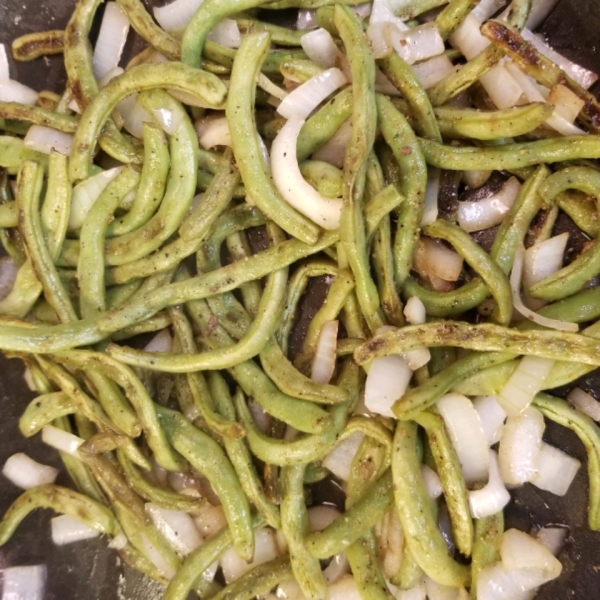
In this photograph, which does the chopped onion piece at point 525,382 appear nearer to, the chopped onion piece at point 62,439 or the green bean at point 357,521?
the green bean at point 357,521

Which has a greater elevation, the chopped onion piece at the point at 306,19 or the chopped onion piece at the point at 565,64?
the chopped onion piece at the point at 565,64

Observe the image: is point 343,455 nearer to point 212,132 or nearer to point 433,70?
point 212,132

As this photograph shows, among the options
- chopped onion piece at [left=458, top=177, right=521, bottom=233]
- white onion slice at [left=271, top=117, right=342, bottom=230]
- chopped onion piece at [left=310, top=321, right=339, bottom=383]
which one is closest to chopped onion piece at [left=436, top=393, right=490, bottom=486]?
chopped onion piece at [left=310, top=321, right=339, bottom=383]

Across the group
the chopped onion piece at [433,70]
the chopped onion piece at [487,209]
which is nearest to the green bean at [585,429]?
the chopped onion piece at [487,209]

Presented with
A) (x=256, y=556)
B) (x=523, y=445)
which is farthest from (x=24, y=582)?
(x=523, y=445)

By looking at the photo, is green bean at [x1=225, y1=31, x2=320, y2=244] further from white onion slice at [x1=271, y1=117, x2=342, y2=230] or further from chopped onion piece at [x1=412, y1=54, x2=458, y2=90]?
chopped onion piece at [x1=412, y1=54, x2=458, y2=90]

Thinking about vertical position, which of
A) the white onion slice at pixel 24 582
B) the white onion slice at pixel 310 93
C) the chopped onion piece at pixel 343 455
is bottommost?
the white onion slice at pixel 24 582
